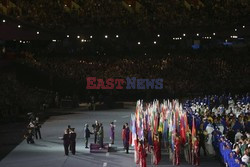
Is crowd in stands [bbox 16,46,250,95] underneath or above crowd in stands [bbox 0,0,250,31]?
underneath

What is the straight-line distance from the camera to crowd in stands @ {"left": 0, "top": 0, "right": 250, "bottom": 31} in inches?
1912

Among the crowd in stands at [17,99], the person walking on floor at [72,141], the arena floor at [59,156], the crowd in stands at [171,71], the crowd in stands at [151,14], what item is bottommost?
the arena floor at [59,156]

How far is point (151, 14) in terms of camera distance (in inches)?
1933

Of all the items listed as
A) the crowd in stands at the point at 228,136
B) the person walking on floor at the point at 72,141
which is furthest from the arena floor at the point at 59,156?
the crowd in stands at the point at 228,136

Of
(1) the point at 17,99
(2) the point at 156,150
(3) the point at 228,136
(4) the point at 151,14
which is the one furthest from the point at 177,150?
(4) the point at 151,14

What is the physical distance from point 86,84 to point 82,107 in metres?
2.37

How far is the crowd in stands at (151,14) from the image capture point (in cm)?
4856

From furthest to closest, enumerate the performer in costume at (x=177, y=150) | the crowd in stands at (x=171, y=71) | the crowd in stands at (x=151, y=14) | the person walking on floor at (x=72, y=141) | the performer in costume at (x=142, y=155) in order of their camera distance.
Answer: the crowd in stands at (x=151, y=14), the crowd in stands at (x=171, y=71), the person walking on floor at (x=72, y=141), the performer in costume at (x=177, y=150), the performer in costume at (x=142, y=155)

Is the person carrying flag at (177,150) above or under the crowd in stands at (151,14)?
under

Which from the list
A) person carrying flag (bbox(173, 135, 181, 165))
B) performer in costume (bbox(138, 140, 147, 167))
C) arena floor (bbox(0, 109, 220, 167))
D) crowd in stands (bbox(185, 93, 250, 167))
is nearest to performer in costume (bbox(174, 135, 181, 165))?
person carrying flag (bbox(173, 135, 181, 165))

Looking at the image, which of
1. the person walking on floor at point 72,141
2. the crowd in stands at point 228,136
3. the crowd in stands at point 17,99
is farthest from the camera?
the crowd in stands at point 17,99

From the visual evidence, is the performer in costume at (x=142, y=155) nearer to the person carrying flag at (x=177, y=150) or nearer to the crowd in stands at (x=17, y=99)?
the person carrying flag at (x=177, y=150)

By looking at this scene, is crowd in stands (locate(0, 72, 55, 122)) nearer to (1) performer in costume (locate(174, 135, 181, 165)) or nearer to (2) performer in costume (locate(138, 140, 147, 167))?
(1) performer in costume (locate(174, 135, 181, 165))

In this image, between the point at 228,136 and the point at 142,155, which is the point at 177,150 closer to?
the point at 142,155
